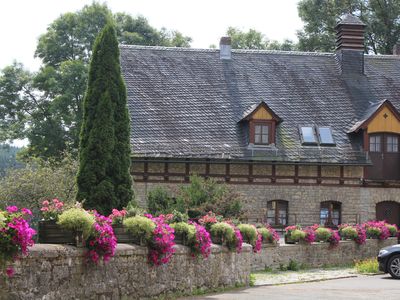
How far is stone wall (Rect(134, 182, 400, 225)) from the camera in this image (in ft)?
98.6

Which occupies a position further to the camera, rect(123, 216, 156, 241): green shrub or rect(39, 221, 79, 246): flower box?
rect(123, 216, 156, 241): green shrub

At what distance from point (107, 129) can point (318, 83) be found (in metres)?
14.3

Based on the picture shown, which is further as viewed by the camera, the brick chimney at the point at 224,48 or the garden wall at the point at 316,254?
the brick chimney at the point at 224,48

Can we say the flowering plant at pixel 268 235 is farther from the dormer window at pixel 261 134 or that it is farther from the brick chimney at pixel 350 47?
the brick chimney at pixel 350 47

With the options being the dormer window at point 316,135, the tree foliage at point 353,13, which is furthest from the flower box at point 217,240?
the tree foliage at point 353,13

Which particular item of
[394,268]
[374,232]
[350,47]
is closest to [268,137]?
[374,232]

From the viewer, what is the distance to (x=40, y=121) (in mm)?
44719

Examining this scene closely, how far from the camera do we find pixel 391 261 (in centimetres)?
2042

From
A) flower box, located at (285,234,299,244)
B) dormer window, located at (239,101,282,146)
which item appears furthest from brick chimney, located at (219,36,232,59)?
flower box, located at (285,234,299,244)

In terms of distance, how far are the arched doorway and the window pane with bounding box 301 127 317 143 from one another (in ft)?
12.4

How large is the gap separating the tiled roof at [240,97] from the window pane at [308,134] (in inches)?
11.1

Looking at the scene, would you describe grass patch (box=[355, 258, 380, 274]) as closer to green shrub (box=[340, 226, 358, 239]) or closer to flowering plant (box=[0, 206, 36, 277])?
green shrub (box=[340, 226, 358, 239])

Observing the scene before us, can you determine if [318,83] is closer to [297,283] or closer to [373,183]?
[373,183]

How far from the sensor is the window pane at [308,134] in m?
30.8
